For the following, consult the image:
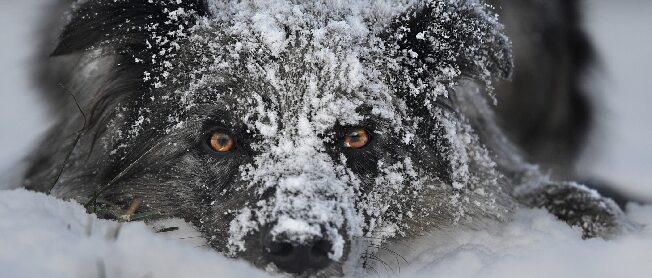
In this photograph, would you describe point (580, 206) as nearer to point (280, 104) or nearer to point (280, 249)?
point (280, 104)

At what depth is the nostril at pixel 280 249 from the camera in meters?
2.69

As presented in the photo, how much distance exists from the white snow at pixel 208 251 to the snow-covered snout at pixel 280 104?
0.26 m

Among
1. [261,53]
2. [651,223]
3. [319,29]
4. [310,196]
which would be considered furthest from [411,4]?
[651,223]

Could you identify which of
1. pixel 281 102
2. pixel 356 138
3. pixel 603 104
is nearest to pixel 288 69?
pixel 281 102

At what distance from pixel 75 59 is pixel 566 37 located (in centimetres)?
340

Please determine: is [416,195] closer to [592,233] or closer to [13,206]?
[592,233]

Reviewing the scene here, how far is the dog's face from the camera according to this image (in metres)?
3.25

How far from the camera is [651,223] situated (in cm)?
372

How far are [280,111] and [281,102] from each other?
0.14 ft

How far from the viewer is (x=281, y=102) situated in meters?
3.27

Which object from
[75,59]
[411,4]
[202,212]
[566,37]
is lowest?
[202,212]

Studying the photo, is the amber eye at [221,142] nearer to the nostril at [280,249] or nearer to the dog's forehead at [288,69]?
the dog's forehead at [288,69]

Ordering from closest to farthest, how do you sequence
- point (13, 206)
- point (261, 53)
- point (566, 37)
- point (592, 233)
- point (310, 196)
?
point (13, 206), point (310, 196), point (261, 53), point (592, 233), point (566, 37)

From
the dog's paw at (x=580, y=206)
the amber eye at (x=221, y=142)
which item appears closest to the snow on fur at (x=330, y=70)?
the amber eye at (x=221, y=142)
